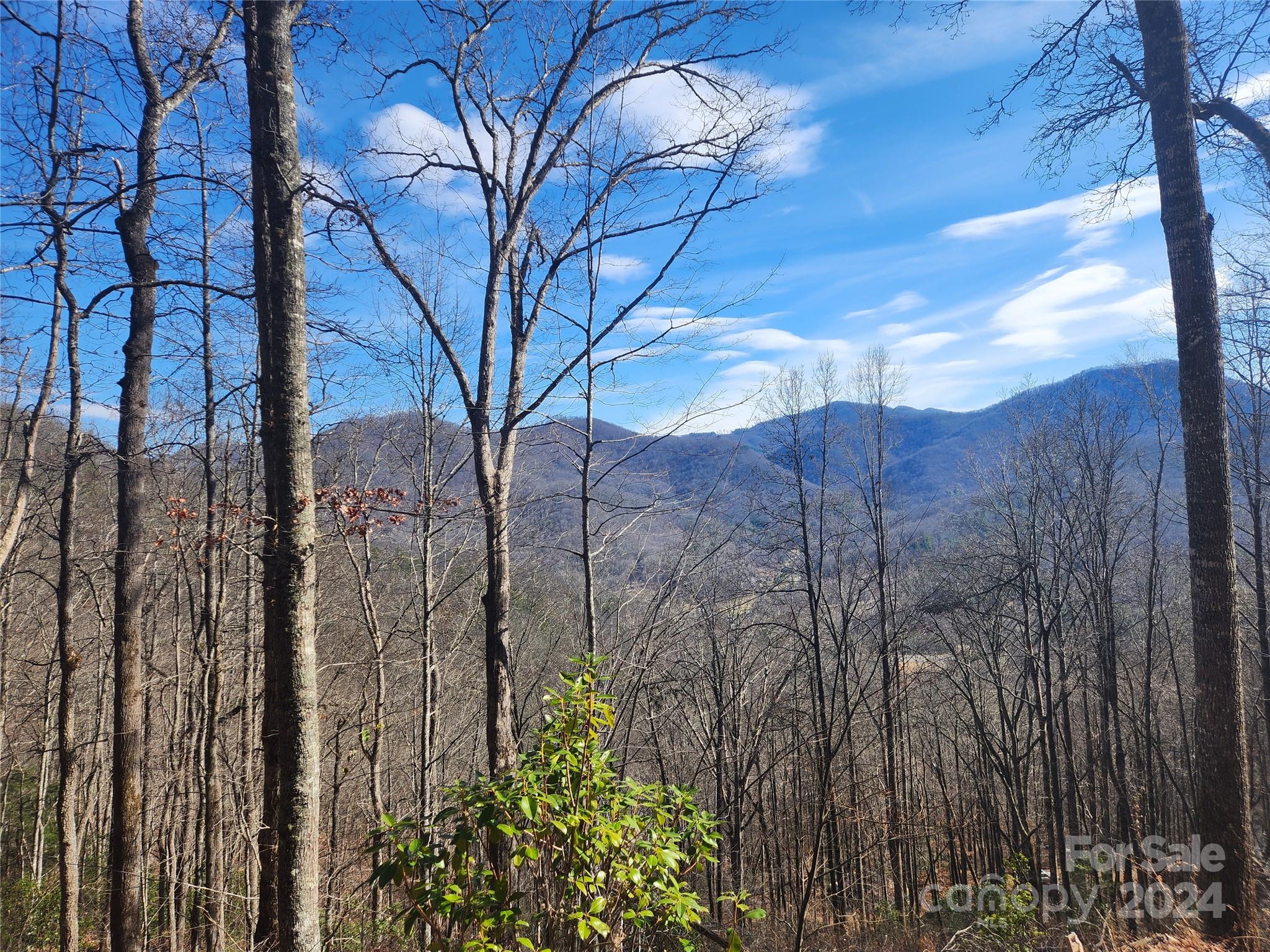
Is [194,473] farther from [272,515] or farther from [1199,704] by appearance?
[1199,704]

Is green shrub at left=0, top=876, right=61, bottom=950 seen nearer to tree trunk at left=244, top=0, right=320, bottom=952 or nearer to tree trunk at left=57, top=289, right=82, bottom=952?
tree trunk at left=57, top=289, right=82, bottom=952

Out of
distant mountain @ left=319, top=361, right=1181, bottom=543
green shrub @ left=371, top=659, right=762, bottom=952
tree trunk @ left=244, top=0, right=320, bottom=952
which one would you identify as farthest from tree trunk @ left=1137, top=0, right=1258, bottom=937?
tree trunk @ left=244, top=0, right=320, bottom=952

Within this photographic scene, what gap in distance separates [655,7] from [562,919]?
6.85 metres

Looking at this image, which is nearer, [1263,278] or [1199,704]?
[1199,704]

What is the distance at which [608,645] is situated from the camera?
19.8ft

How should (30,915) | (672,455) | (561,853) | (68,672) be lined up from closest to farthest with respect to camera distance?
(561,853) → (672,455) → (68,672) → (30,915)

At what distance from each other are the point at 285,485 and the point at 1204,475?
5.88 metres

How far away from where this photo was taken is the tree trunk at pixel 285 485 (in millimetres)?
3104

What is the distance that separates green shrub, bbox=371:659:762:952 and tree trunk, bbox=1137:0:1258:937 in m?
3.55

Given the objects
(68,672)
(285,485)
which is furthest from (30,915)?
(285,485)

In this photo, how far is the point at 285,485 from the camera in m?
3.38

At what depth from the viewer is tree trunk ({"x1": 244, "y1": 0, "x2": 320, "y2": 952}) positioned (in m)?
3.10

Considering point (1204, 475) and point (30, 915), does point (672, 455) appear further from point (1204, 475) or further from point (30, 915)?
point (30, 915)

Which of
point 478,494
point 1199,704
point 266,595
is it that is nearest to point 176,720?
point 478,494
